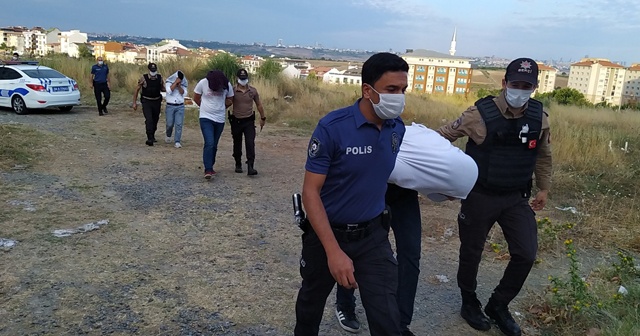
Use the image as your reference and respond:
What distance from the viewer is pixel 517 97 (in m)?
3.18

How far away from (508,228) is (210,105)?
494 centimetres

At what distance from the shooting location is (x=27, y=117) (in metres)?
12.9

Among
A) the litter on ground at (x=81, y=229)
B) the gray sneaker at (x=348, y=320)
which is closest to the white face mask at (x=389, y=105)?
the gray sneaker at (x=348, y=320)

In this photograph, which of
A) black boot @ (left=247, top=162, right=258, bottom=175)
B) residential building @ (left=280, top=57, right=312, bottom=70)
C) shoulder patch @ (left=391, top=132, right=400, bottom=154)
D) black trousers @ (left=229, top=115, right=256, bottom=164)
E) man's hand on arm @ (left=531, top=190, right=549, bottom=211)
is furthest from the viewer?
residential building @ (left=280, top=57, right=312, bottom=70)

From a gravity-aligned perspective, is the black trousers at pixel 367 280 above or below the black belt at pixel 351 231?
below

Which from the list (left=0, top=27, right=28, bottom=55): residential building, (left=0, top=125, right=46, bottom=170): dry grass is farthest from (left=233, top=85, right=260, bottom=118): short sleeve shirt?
(left=0, top=27, right=28, bottom=55): residential building

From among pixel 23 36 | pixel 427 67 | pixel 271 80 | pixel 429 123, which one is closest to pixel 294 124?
pixel 429 123

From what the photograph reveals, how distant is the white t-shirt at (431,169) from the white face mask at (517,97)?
0.58 m

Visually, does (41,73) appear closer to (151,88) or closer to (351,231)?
(151,88)

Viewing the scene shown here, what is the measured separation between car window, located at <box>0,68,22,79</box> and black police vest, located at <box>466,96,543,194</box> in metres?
14.0

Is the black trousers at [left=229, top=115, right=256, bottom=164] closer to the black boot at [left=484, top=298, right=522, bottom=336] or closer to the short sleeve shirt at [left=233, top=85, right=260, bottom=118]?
the short sleeve shirt at [left=233, top=85, right=260, bottom=118]

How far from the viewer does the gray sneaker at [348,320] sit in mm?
3348

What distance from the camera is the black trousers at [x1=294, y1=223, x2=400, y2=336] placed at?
91.9 inches

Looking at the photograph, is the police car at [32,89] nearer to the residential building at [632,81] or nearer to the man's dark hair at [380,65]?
the man's dark hair at [380,65]
